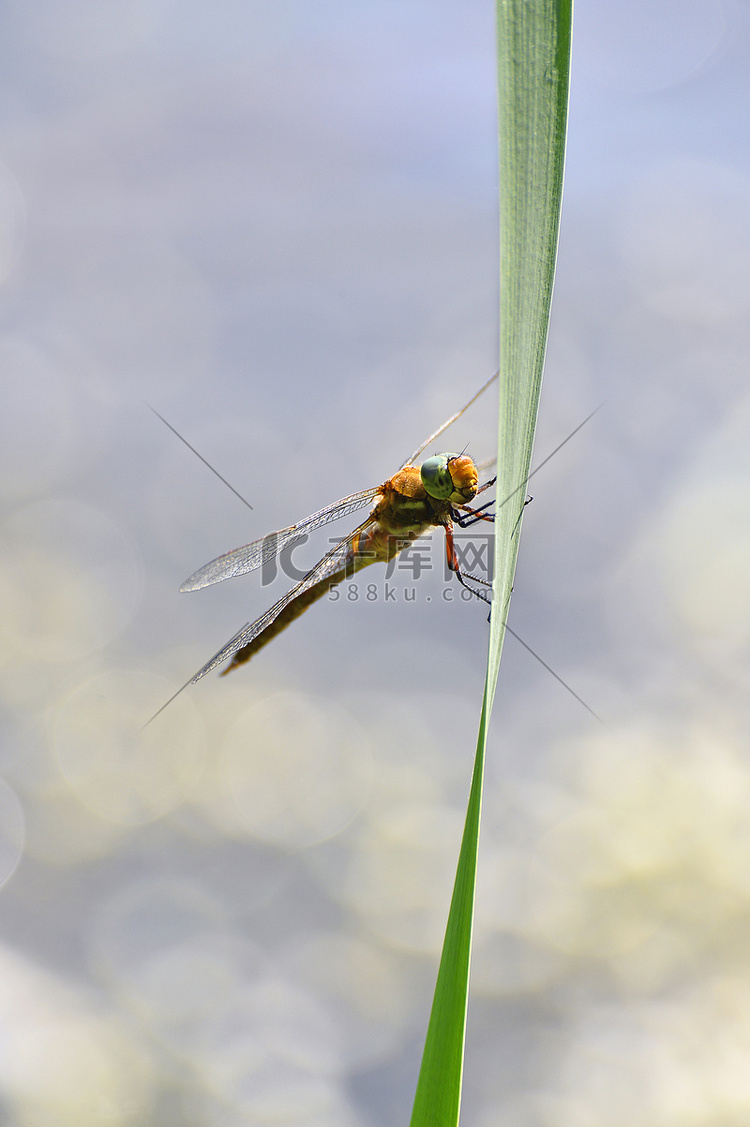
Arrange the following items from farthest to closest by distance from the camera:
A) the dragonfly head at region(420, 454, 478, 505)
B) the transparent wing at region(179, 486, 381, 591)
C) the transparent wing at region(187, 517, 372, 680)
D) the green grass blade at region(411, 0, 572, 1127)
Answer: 1. the transparent wing at region(179, 486, 381, 591)
2. the transparent wing at region(187, 517, 372, 680)
3. the dragonfly head at region(420, 454, 478, 505)
4. the green grass blade at region(411, 0, 572, 1127)

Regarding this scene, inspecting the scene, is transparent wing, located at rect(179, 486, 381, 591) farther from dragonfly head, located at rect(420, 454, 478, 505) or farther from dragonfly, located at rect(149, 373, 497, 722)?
dragonfly head, located at rect(420, 454, 478, 505)

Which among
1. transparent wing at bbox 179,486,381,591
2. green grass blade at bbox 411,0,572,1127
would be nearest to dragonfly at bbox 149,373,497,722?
transparent wing at bbox 179,486,381,591

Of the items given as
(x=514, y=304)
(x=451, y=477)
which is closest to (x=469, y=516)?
(x=451, y=477)

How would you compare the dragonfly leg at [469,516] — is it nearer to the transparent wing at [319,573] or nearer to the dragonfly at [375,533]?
the dragonfly at [375,533]

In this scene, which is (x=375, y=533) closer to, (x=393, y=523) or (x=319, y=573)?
(x=393, y=523)

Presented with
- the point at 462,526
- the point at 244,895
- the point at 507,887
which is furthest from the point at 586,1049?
the point at 462,526

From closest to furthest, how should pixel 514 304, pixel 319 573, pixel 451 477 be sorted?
1. pixel 514 304
2. pixel 451 477
3. pixel 319 573

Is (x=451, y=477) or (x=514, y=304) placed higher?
(x=451, y=477)

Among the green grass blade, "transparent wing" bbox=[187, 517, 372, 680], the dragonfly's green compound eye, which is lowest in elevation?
the green grass blade
